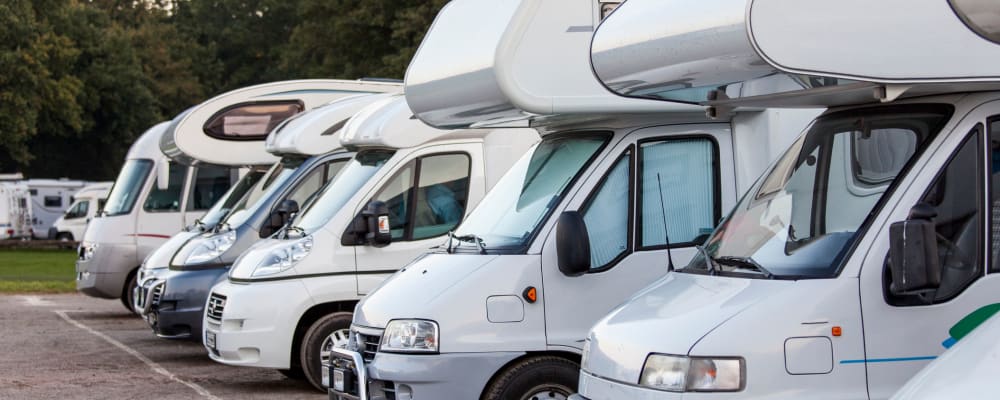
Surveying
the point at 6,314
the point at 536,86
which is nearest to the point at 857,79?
the point at 536,86

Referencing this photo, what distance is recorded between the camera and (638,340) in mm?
6121

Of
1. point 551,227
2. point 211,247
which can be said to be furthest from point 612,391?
point 211,247

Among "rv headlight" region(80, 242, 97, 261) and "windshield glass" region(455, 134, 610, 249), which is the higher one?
"windshield glass" region(455, 134, 610, 249)

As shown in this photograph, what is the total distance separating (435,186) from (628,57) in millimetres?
4556

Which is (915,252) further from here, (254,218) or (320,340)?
(254,218)

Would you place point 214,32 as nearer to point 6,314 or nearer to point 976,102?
point 6,314

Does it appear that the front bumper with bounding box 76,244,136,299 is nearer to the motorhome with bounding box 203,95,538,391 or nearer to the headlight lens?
the motorhome with bounding box 203,95,538,391

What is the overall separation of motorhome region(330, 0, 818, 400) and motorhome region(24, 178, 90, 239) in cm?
5193

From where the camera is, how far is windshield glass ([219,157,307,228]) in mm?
13992

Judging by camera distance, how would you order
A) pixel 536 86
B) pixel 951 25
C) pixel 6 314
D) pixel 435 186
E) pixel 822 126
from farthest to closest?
pixel 6 314, pixel 435 186, pixel 536 86, pixel 822 126, pixel 951 25

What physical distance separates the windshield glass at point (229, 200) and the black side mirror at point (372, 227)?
429 centimetres

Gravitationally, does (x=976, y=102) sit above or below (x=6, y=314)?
above

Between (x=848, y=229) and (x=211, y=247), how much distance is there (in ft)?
29.1

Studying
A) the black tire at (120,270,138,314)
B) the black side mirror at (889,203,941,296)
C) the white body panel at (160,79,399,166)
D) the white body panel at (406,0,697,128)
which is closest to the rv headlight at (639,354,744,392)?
the black side mirror at (889,203,941,296)
